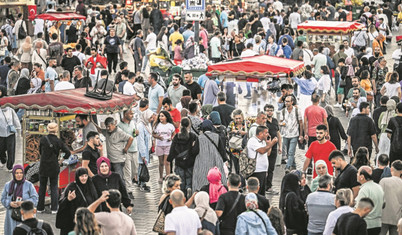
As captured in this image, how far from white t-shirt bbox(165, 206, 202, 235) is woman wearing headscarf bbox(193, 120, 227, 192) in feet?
11.1

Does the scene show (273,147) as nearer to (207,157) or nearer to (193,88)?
(207,157)

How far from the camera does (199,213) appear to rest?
1032 centimetres

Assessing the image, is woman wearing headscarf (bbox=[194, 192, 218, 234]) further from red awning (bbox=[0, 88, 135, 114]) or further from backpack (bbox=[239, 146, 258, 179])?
red awning (bbox=[0, 88, 135, 114])

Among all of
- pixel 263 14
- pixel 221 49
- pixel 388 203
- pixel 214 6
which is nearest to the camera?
pixel 388 203

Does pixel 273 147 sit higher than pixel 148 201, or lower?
higher

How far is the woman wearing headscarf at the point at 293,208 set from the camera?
11.2 metres

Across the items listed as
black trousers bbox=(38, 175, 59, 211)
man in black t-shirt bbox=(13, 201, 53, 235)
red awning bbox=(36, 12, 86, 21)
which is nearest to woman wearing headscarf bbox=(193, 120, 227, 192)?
black trousers bbox=(38, 175, 59, 211)

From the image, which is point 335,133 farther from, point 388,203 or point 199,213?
point 199,213

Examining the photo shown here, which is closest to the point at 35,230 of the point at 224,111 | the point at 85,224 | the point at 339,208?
the point at 85,224

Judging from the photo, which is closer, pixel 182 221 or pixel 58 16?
pixel 182 221

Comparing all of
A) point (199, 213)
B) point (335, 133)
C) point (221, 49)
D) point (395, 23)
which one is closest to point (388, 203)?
point (199, 213)

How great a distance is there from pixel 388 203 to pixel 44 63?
13547mm

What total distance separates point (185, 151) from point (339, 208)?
3804 mm

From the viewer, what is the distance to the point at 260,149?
13.8 metres
